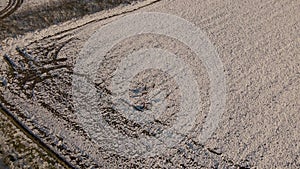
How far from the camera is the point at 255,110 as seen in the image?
433 inches

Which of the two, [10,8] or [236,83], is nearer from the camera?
[236,83]

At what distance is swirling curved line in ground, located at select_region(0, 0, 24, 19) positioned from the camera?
1351 cm

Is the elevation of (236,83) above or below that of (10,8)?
below

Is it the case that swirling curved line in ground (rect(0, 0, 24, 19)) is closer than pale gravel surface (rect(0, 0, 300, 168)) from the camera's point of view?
No

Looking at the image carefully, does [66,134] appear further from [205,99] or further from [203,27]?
[203,27]

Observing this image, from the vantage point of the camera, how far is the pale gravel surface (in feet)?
32.1

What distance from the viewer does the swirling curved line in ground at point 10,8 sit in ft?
→ 44.3

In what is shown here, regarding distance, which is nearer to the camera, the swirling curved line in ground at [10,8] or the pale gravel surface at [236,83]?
the pale gravel surface at [236,83]

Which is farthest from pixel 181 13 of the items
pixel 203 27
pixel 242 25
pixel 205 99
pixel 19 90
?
pixel 19 90

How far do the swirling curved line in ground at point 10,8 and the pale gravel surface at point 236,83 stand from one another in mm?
1455

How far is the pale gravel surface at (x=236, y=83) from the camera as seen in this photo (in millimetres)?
9797

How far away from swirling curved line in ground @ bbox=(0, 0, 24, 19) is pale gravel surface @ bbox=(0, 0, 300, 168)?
Result: 1455 mm

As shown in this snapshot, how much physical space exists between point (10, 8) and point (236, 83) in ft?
27.3

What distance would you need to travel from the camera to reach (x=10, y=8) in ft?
45.2
